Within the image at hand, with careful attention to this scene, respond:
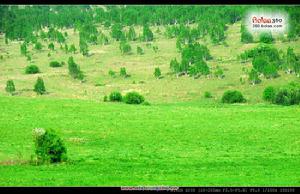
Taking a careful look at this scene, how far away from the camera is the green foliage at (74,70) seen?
5872 centimetres

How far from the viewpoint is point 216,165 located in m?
35.6

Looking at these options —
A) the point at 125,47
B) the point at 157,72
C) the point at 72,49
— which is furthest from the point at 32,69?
the point at 157,72

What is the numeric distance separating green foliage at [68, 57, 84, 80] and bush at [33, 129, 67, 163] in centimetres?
2305

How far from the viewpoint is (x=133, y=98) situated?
5606 centimetres

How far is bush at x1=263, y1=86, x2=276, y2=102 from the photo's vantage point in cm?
5703

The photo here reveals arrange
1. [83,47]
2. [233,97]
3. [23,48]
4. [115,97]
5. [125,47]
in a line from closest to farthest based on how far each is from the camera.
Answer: [115,97]
[23,48]
[233,97]
[125,47]
[83,47]

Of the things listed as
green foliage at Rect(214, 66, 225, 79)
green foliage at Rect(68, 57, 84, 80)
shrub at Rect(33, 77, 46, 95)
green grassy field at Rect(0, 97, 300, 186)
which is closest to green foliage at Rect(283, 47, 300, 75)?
green foliage at Rect(214, 66, 225, 79)

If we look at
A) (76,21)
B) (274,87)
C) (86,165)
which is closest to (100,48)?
(76,21)

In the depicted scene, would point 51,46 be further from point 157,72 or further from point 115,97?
point 157,72

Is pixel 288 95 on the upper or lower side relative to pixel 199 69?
lower

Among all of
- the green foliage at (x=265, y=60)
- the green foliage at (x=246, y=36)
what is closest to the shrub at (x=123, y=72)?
the green foliage at (x=246, y=36)

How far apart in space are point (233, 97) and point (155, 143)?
60.9ft

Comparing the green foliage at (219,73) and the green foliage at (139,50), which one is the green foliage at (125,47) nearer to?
the green foliage at (139,50)

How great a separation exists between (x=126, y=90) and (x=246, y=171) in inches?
1061
